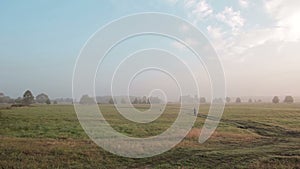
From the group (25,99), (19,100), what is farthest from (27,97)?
(19,100)

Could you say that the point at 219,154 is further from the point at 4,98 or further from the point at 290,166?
the point at 4,98

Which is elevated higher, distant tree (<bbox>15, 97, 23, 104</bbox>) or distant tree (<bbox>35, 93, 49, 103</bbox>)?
distant tree (<bbox>35, 93, 49, 103</bbox>)

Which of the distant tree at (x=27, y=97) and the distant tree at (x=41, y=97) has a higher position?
the distant tree at (x=41, y=97)

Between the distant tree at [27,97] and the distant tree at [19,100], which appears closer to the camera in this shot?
the distant tree at [27,97]

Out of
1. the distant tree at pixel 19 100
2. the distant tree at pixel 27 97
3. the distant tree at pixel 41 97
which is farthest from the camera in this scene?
the distant tree at pixel 41 97

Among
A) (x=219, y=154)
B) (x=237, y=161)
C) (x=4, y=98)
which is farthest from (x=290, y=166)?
(x=4, y=98)

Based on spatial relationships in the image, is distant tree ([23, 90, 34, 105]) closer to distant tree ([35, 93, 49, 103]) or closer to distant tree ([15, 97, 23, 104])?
distant tree ([15, 97, 23, 104])

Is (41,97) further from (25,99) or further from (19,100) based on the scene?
(25,99)

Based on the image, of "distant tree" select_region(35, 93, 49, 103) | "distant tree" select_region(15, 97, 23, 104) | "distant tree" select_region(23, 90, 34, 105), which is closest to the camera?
"distant tree" select_region(23, 90, 34, 105)

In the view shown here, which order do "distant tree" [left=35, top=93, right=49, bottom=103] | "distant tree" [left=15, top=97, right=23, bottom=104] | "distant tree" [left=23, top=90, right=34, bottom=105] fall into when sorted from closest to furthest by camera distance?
1. "distant tree" [left=23, top=90, right=34, bottom=105]
2. "distant tree" [left=15, top=97, right=23, bottom=104]
3. "distant tree" [left=35, top=93, right=49, bottom=103]

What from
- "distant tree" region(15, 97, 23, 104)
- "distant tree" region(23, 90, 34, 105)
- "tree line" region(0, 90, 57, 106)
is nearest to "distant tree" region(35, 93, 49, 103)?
"tree line" region(0, 90, 57, 106)

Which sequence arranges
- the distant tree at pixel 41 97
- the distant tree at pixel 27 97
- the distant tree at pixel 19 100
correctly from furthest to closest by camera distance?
1. the distant tree at pixel 41 97
2. the distant tree at pixel 19 100
3. the distant tree at pixel 27 97

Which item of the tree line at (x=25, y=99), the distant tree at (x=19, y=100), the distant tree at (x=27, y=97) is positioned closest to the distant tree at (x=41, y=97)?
the tree line at (x=25, y=99)

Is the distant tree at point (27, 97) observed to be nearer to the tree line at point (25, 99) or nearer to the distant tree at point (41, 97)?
the tree line at point (25, 99)
